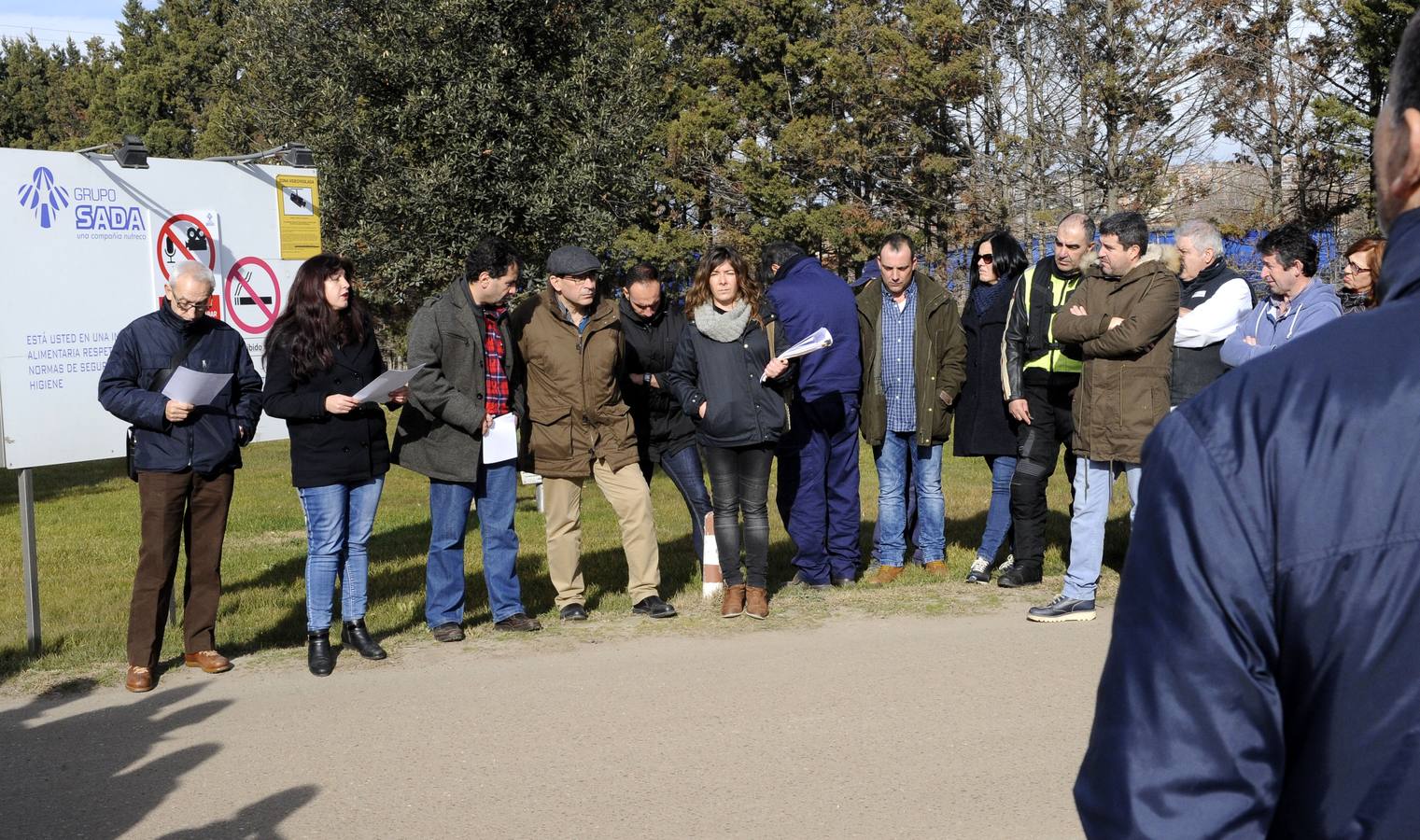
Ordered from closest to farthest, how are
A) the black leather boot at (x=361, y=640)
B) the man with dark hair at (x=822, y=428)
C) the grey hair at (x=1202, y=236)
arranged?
the black leather boot at (x=361, y=640) < the grey hair at (x=1202, y=236) < the man with dark hair at (x=822, y=428)

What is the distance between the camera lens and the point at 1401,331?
1378 mm

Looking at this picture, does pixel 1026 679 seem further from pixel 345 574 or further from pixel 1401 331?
pixel 1401 331

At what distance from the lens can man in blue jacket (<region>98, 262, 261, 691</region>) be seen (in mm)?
6492

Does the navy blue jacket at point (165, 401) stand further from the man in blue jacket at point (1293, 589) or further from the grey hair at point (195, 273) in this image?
the man in blue jacket at point (1293, 589)

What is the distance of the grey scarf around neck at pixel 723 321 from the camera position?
759 centimetres

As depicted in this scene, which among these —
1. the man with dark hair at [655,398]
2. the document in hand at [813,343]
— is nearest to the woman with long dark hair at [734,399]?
the document in hand at [813,343]

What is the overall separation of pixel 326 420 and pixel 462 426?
758mm

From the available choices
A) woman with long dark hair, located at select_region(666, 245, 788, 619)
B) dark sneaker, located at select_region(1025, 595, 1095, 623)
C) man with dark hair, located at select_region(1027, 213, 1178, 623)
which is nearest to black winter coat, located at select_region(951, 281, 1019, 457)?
man with dark hair, located at select_region(1027, 213, 1178, 623)

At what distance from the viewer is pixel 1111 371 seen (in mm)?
7430

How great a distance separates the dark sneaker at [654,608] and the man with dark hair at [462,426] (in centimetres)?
69

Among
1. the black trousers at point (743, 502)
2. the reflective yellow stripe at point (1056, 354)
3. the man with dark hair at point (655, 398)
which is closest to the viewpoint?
the black trousers at point (743, 502)

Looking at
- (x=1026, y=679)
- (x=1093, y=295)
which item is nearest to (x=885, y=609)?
(x=1026, y=679)

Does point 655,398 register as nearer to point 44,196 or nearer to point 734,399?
point 734,399

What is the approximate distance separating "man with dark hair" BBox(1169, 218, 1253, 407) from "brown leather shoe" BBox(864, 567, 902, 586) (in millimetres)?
2084
